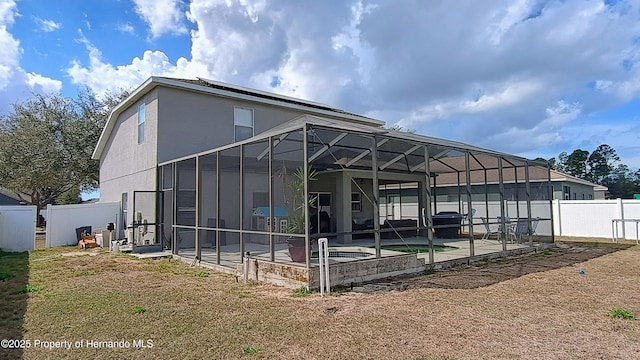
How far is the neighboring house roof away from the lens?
38.6 ft

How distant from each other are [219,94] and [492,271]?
31.4 ft

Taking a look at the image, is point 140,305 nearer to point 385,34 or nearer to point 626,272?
point 626,272

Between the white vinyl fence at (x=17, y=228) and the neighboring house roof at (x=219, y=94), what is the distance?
485cm

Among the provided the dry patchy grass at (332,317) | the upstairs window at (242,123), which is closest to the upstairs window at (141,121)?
the upstairs window at (242,123)

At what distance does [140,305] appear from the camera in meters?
5.37

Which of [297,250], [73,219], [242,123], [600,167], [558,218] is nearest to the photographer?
[297,250]

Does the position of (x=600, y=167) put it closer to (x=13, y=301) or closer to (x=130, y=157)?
(x=130, y=157)

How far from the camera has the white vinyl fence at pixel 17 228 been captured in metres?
12.3

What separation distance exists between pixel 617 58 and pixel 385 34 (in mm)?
8585

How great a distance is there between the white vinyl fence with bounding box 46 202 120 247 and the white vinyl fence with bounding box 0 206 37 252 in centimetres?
84

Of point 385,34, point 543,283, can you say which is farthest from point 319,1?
point 543,283

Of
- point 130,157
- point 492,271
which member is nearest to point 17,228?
point 130,157

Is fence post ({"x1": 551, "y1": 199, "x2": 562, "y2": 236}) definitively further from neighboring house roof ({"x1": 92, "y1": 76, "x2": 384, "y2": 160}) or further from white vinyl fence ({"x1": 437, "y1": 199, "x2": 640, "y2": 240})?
neighboring house roof ({"x1": 92, "y1": 76, "x2": 384, "y2": 160})

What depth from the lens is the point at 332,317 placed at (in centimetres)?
478
